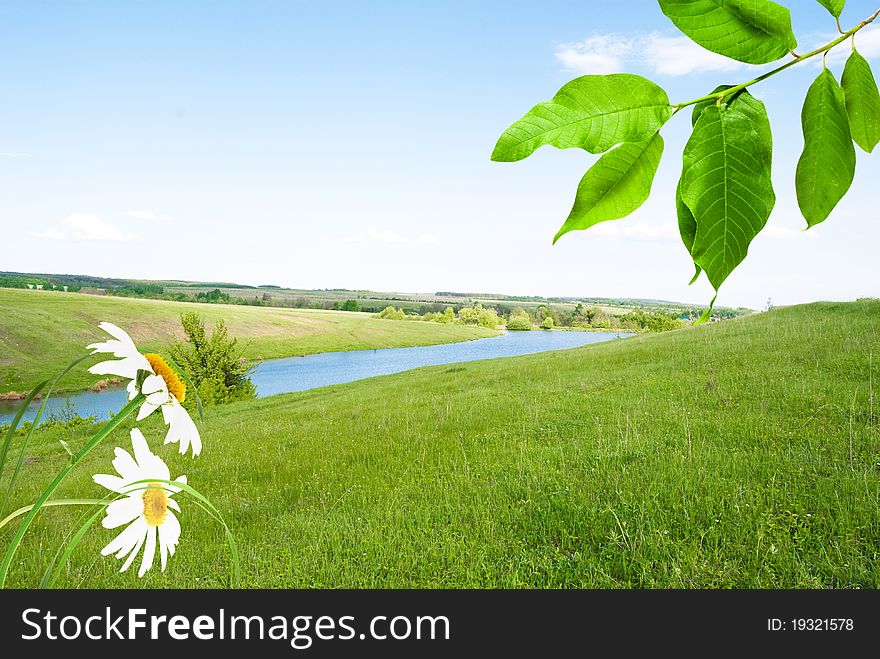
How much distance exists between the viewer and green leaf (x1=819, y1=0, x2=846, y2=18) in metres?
0.33

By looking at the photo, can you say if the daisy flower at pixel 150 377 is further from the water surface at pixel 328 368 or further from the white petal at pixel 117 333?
the water surface at pixel 328 368

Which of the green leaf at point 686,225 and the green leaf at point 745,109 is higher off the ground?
the green leaf at point 745,109

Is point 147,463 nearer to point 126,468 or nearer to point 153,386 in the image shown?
point 126,468

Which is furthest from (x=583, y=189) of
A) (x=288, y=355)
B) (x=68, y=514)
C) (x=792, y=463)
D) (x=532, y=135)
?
(x=288, y=355)

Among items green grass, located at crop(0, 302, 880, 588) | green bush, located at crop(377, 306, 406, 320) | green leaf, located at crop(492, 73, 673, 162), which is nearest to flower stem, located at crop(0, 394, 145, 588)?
green leaf, located at crop(492, 73, 673, 162)

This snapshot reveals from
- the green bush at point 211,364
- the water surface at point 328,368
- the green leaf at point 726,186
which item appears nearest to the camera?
the green leaf at point 726,186

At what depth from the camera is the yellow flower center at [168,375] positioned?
2.40ft

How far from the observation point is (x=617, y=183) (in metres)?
0.35

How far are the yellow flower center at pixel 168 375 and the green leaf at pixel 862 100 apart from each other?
0.77m

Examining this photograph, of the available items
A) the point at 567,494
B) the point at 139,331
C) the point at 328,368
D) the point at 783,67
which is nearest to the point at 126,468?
the point at 783,67

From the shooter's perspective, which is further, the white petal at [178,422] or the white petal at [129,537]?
the white petal at [129,537]

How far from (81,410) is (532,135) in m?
22.1

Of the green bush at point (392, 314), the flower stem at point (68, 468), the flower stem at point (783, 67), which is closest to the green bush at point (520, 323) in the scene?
the green bush at point (392, 314)

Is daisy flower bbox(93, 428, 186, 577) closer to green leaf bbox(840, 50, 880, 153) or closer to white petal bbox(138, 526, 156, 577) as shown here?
white petal bbox(138, 526, 156, 577)
